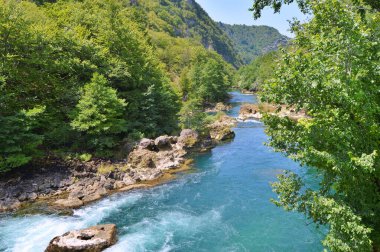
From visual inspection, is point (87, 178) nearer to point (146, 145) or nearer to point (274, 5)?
point (146, 145)

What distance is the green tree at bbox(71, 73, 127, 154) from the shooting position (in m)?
34.9

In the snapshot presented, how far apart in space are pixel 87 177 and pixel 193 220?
13128mm

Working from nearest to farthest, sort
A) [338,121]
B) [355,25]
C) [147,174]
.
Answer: [355,25]
[338,121]
[147,174]

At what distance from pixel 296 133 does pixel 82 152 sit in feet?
93.0

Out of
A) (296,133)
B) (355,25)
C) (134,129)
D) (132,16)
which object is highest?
(132,16)

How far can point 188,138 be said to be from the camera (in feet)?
145

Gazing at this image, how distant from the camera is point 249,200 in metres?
27.0

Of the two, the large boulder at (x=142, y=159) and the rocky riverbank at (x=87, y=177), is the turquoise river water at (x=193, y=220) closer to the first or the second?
the rocky riverbank at (x=87, y=177)

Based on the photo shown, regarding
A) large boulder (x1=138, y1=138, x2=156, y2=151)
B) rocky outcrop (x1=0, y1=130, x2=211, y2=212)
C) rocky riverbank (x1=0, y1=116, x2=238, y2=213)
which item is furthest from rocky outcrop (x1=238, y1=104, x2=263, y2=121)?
large boulder (x1=138, y1=138, x2=156, y2=151)

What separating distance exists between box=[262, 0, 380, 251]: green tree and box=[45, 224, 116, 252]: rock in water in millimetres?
12273

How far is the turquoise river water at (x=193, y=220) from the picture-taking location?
20125 mm

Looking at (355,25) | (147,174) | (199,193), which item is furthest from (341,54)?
(147,174)

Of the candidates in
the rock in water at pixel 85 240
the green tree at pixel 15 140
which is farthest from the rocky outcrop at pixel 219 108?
the rock in water at pixel 85 240

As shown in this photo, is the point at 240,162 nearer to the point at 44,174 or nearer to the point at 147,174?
the point at 147,174
